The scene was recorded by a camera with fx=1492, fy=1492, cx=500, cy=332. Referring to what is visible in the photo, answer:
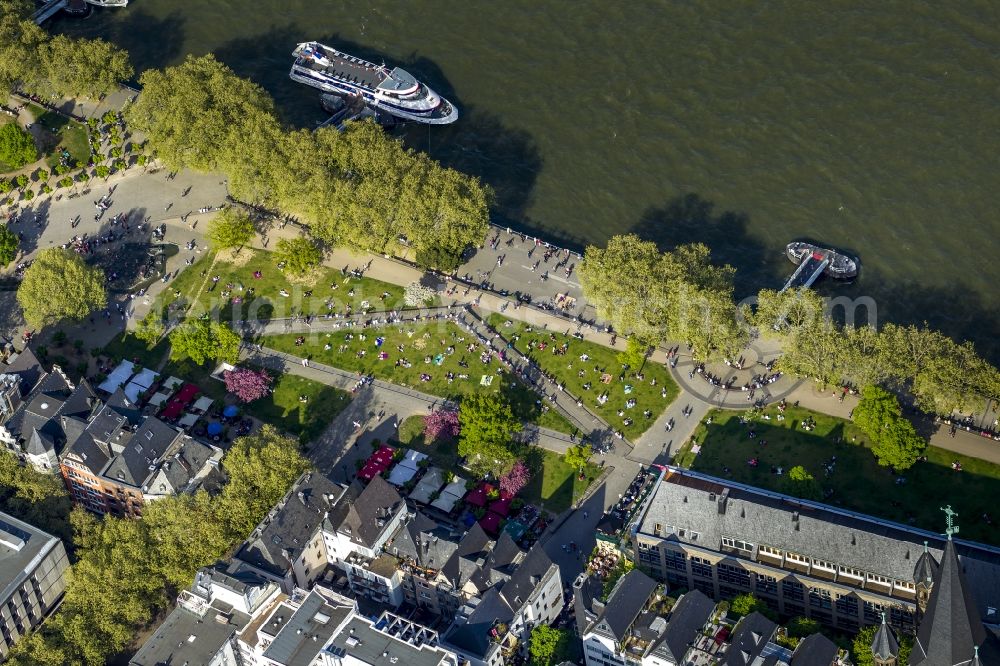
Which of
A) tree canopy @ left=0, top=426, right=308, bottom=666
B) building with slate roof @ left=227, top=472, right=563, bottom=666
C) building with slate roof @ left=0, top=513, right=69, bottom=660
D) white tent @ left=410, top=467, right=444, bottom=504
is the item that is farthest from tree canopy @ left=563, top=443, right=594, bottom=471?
building with slate roof @ left=0, top=513, right=69, bottom=660

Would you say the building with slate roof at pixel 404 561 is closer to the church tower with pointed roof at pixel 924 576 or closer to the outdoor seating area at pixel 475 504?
the outdoor seating area at pixel 475 504

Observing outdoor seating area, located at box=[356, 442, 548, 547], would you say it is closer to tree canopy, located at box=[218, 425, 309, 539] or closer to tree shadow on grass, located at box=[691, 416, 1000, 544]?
tree canopy, located at box=[218, 425, 309, 539]

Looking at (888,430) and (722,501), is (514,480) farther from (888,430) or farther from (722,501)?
(888,430)

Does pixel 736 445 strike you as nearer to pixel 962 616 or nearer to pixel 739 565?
pixel 739 565

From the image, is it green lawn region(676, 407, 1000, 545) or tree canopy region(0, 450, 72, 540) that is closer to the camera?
green lawn region(676, 407, 1000, 545)

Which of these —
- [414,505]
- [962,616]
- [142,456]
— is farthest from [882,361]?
[142,456]

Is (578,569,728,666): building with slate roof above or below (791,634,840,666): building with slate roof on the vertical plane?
below
